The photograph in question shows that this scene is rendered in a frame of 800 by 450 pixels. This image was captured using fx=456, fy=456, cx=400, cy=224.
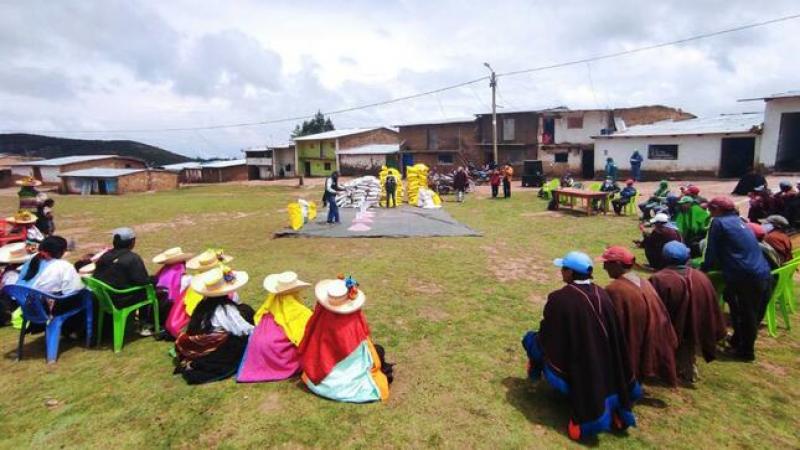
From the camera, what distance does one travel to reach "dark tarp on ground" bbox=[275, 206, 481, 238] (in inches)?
505

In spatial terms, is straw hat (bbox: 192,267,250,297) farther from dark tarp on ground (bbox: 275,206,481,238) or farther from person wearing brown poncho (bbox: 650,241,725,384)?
dark tarp on ground (bbox: 275,206,481,238)

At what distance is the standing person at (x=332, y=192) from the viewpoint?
13.8m

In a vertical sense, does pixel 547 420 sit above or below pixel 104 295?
below

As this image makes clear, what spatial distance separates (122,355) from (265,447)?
2.77 m

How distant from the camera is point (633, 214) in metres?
15.4

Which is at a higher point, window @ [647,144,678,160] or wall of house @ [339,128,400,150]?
wall of house @ [339,128,400,150]

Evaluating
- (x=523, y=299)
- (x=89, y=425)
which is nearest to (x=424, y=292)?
Answer: (x=523, y=299)

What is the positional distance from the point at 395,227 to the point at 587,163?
23.1m

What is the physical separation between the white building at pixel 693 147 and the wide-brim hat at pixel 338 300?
25872mm

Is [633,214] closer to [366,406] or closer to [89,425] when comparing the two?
[366,406]

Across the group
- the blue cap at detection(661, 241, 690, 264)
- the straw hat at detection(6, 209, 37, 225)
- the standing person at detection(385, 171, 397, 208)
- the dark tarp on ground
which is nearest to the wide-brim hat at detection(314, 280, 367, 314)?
the blue cap at detection(661, 241, 690, 264)

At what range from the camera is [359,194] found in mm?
19234

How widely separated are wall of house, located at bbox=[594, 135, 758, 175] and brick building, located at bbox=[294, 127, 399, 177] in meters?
23.4

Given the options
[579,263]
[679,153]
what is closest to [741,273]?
[579,263]
